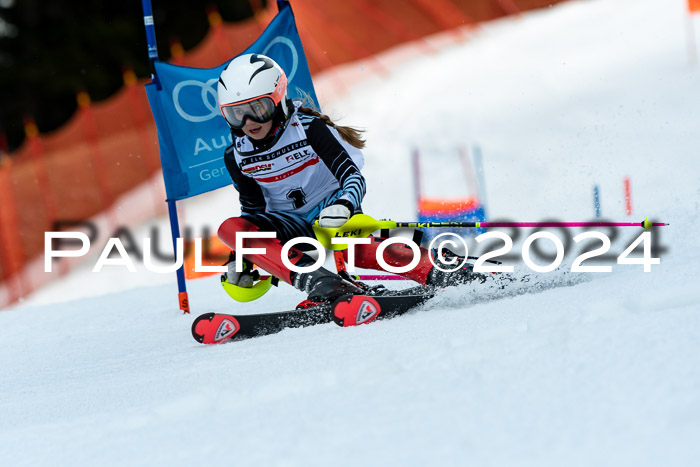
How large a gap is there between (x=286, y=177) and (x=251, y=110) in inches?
16.7

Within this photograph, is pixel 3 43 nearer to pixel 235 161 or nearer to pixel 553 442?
pixel 235 161

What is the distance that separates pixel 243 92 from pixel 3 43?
19456mm

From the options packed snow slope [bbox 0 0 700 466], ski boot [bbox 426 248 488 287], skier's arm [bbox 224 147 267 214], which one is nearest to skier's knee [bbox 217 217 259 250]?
skier's arm [bbox 224 147 267 214]

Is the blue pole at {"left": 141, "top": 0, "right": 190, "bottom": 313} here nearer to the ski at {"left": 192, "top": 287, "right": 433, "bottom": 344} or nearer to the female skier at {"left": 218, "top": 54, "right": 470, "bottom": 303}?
the female skier at {"left": 218, "top": 54, "right": 470, "bottom": 303}

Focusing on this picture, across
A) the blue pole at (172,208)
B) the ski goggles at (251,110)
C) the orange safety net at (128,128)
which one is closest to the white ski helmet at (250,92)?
the ski goggles at (251,110)

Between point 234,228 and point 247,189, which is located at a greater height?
point 247,189

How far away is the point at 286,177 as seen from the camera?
423 cm

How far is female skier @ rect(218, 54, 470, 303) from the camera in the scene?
3932 millimetres

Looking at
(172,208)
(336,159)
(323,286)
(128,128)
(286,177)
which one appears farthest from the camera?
(128,128)

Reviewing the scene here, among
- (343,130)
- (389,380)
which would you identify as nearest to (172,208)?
(343,130)

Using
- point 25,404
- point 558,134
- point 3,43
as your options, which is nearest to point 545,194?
point 558,134

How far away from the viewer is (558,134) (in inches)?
420

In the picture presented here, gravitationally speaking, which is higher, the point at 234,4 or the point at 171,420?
the point at 234,4

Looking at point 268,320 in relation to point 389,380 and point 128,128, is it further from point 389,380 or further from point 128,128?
point 128,128
